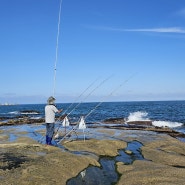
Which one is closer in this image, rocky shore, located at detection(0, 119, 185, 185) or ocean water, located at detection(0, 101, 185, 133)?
rocky shore, located at detection(0, 119, 185, 185)

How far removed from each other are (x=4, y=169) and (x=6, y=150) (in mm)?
3412

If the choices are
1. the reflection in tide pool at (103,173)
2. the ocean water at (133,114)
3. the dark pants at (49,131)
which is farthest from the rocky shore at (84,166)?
the ocean water at (133,114)

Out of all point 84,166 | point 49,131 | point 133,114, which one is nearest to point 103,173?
point 84,166

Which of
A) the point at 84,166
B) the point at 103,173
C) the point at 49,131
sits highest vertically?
the point at 49,131

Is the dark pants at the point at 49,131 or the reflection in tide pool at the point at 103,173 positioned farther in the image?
the dark pants at the point at 49,131

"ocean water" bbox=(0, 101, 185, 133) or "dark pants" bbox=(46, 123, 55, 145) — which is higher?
"dark pants" bbox=(46, 123, 55, 145)

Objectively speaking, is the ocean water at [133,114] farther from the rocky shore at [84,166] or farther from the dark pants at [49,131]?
the rocky shore at [84,166]

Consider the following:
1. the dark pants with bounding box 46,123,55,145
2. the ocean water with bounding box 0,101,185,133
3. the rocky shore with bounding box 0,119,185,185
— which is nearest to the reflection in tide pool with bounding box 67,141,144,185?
the rocky shore with bounding box 0,119,185,185

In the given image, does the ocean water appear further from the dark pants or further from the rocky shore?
the rocky shore

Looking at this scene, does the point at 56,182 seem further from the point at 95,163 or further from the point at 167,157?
the point at 167,157

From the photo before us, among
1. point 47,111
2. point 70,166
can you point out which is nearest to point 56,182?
point 70,166

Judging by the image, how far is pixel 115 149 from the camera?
15.6 m

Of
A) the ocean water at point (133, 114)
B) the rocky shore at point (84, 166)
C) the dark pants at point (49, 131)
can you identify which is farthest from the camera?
the ocean water at point (133, 114)

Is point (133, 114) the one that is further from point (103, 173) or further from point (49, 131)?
point (103, 173)
